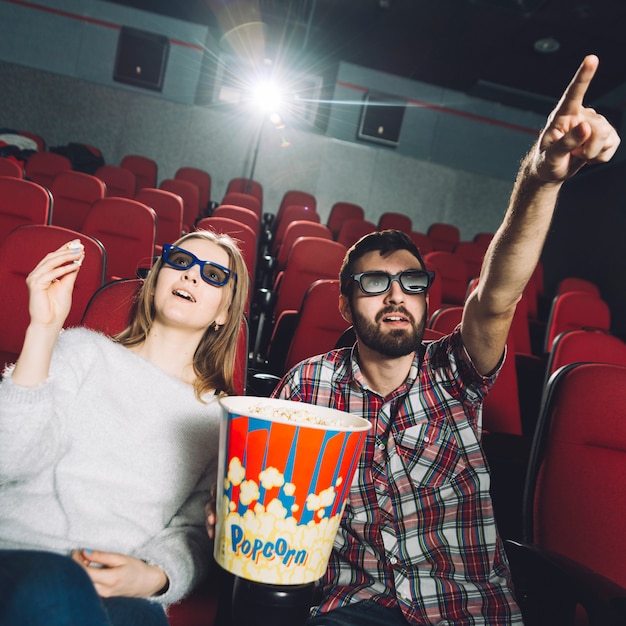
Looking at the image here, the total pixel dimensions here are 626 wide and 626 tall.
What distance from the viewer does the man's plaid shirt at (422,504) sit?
37.2 inches

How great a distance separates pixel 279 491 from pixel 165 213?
139 inches

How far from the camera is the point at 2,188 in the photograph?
2596mm

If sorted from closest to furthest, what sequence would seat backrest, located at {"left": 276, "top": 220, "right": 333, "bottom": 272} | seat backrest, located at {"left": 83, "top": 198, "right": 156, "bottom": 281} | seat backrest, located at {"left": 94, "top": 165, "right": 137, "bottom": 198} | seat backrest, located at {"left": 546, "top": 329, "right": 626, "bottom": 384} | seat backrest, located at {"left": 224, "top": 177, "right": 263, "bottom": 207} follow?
seat backrest, located at {"left": 546, "top": 329, "right": 626, "bottom": 384}, seat backrest, located at {"left": 83, "top": 198, "right": 156, "bottom": 281}, seat backrest, located at {"left": 276, "top": 220, "right": 333, "bottom": 272}, seat backrest, located at {"left": 94, "top": 165, "right": 137, "bottom": 198}, seat backrest, located at {"left": 224, "top": 177, "right": 263, "bottom": 207}

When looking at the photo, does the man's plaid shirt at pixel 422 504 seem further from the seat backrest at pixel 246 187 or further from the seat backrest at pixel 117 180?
the seat backrest at pixel 246 187

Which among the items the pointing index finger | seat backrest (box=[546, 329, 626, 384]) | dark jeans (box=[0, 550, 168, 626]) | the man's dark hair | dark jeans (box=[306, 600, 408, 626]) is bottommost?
dark jeans (box=[306, 600, 408, 626])

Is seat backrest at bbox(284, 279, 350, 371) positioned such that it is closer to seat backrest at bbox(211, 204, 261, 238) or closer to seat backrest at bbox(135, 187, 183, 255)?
seat backrest at bbox(135, 187, 183, 255)

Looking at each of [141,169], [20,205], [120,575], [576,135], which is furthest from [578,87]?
[141,169]

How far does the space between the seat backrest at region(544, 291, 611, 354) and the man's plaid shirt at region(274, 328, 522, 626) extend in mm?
2382

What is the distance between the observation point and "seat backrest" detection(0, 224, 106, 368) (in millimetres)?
1680

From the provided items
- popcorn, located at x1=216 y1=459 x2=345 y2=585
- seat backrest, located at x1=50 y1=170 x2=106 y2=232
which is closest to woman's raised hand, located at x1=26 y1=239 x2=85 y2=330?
popcorn, located at x1=216 y1=459 x2=345 y2=585

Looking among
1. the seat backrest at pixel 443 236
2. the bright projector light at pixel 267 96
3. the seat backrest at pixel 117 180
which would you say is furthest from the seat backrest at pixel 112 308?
the bright projector light at pixel 267 96

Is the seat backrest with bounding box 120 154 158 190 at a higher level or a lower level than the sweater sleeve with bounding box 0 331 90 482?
higher

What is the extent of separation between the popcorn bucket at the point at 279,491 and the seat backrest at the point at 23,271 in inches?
50.3

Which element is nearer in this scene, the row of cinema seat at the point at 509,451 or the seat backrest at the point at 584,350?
the row of cinema seat at the point at 509,451
